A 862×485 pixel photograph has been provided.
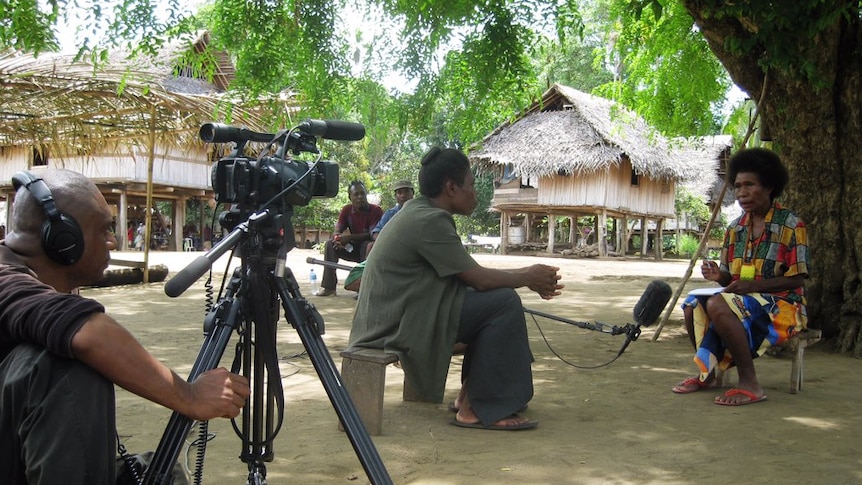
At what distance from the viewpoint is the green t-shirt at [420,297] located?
3416mm

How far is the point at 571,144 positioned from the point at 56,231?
2166 cm

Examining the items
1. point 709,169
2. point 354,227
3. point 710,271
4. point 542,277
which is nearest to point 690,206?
point 709,169

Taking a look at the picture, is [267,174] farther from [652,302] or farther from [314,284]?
[314,284]

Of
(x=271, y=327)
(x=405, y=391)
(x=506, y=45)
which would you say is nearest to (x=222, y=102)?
(x=506, y=45)

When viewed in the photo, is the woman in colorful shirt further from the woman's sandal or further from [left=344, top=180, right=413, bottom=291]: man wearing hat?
[left=344, top=180, right=413, bottom=291]: man wearing hat

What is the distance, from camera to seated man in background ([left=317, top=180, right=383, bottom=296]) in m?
8.64

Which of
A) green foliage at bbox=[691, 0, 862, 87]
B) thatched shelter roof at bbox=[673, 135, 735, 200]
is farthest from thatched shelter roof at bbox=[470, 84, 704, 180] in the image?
green foliage at bbox=[691, 0, 862, 87]

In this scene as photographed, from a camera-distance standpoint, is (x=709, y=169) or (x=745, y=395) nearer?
(x=745, y=395)

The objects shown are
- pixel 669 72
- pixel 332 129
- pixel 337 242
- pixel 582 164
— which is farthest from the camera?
pixel 582 164

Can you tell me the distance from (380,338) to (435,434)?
1.72 feet

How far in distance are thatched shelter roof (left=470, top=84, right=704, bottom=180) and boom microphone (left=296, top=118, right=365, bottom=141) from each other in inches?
776

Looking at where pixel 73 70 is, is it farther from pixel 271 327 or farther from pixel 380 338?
pixel 271 327

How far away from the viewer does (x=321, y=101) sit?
7695mm

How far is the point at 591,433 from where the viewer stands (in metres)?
3.41
